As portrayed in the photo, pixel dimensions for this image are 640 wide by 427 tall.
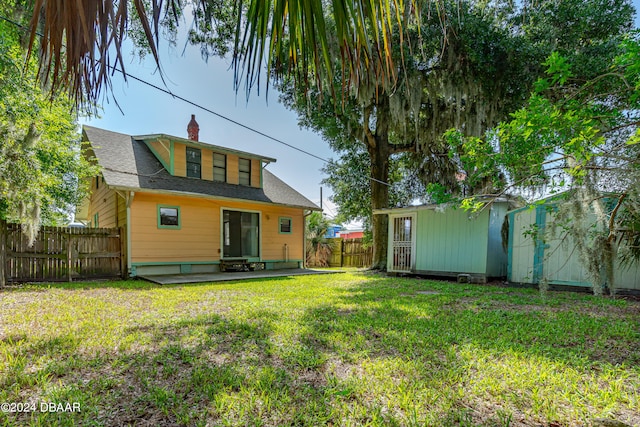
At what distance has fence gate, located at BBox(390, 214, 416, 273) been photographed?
933cm

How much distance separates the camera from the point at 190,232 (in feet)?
29.9

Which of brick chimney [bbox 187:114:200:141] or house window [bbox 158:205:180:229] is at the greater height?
brick chimney [bbox 187:114:200:141]

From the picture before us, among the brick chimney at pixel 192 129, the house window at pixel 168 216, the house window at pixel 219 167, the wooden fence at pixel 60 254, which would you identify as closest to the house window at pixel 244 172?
the house window at pixel 219 167

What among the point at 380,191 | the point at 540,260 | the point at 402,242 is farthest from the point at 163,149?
the point at 540,260

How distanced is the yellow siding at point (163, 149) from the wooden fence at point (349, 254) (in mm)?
8890

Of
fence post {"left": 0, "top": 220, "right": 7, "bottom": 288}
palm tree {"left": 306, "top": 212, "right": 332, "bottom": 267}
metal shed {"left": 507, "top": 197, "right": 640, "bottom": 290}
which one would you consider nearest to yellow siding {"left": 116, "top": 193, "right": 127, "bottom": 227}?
fence post {"left": 0, "top": 220, "right": 7, "bottom": 288}

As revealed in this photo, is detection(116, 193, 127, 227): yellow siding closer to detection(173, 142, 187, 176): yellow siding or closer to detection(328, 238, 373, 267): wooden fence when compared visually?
detection(173, 142, 187, 176): yellow siding

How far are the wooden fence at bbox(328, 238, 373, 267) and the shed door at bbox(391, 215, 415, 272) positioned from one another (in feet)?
15.6

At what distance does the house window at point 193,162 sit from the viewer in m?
9.88

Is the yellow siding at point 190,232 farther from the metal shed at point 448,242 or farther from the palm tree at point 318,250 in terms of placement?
the metal shed at point 448,242

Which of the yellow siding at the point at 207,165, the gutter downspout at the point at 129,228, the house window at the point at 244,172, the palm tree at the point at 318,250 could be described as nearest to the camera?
the gutter downspout at the point at 129,228

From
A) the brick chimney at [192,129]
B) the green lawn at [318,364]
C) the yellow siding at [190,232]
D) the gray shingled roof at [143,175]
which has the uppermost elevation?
the brick chimney at [192,129]

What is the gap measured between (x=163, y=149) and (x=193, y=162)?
38.0 inches

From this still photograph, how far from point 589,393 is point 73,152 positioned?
38.0ft
